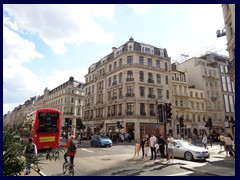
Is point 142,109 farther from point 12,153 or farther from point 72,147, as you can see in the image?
point 12,153

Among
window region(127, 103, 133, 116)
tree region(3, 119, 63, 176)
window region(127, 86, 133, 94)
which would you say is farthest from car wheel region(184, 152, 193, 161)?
window region(127, 86, 133, 94)

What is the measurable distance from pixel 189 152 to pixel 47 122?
34.9 ft

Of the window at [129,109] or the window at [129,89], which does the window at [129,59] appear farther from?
the window at [129,109]

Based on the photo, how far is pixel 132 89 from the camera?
116ft

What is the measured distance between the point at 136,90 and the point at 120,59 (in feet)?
25.7

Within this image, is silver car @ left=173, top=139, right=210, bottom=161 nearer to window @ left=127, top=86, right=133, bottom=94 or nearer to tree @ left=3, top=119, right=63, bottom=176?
tree @ left=3, top=119, right=63, bottom=176

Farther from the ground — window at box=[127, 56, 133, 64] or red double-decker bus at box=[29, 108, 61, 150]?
window at box=[127, 56, 133, 64]

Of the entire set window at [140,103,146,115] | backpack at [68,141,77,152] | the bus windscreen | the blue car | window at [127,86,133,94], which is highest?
window at [127,86,133,94]

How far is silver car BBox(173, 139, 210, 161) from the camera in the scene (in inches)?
474

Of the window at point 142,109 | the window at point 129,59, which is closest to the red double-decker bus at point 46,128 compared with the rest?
the window at point 142,109

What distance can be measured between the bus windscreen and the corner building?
18.3m

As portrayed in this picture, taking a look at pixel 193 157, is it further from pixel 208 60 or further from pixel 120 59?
pixel 208 60

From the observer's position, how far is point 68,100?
59438 mm
